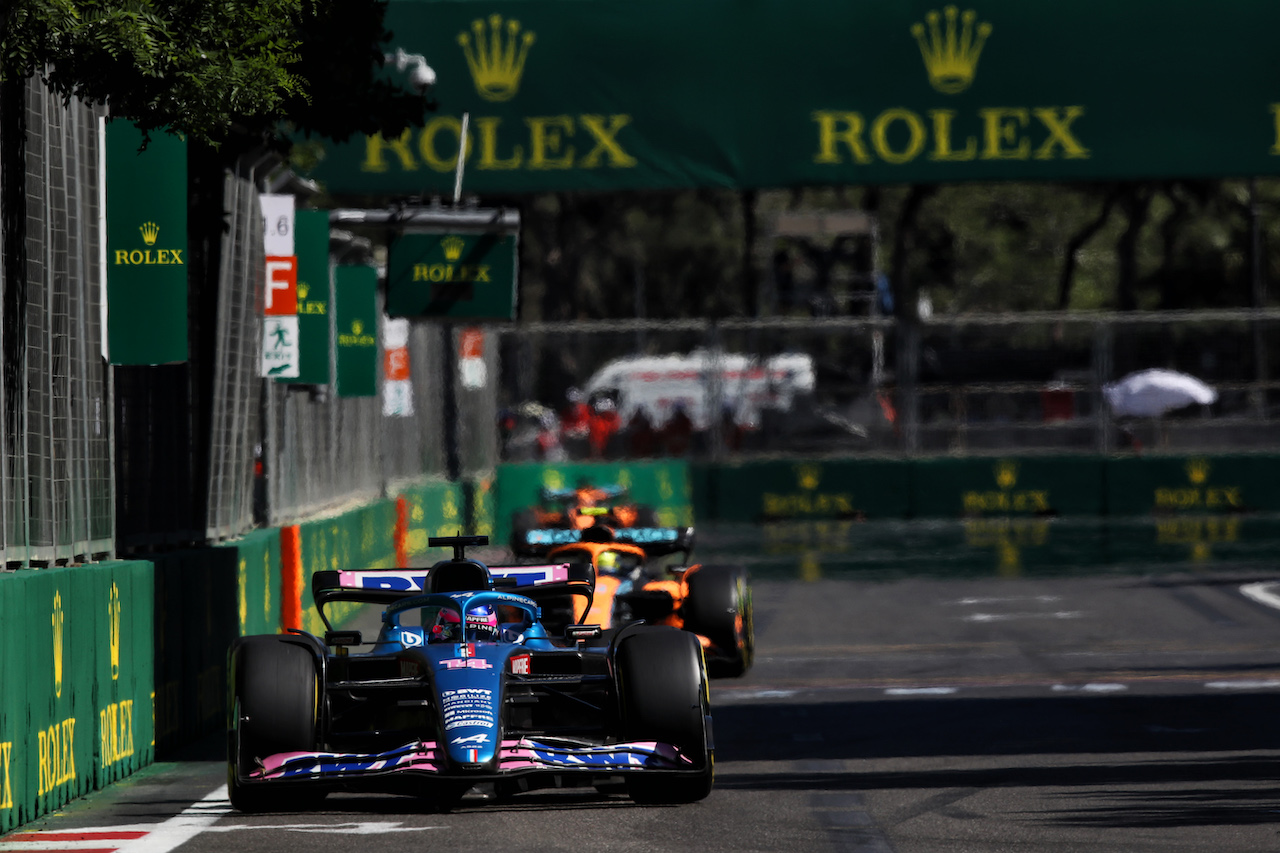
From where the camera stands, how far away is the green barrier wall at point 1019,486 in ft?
97.7

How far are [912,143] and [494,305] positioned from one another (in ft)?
19.5

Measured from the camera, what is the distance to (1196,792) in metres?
9.62

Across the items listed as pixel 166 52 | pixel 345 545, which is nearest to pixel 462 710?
pixel 166 52

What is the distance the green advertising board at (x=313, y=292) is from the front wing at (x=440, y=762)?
8.87 metres

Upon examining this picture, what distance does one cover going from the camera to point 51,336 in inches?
410

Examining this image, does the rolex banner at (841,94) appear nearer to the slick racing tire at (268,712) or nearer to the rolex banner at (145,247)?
the rolex banner at (145,247)

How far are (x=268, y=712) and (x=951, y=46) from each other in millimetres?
19384

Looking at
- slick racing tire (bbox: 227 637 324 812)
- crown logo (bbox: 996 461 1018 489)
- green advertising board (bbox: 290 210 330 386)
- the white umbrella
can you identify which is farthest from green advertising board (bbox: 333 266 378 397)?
slick racing tire (bbox: 227 637 324 812)

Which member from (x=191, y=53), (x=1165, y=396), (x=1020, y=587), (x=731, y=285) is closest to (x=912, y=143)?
(x=1165, y=396)

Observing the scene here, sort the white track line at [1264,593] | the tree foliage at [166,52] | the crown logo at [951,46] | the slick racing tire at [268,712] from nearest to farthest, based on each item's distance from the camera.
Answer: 1. the tree foliage at [166,52]
2. the slick racing tire at [268,712]
3. the white track line at [1264,593]
4. the crown logo at [951,46]

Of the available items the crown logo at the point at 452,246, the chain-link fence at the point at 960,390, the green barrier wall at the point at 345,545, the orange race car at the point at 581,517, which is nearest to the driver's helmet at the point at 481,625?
the green barrier wall at the point at 345,545

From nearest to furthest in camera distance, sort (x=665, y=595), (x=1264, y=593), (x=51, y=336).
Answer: (x=51, y=336) < (x=665, y=595) < (x=1264, y=593)

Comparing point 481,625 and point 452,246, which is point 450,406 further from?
point 481,625

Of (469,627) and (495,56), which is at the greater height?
(495,56)
